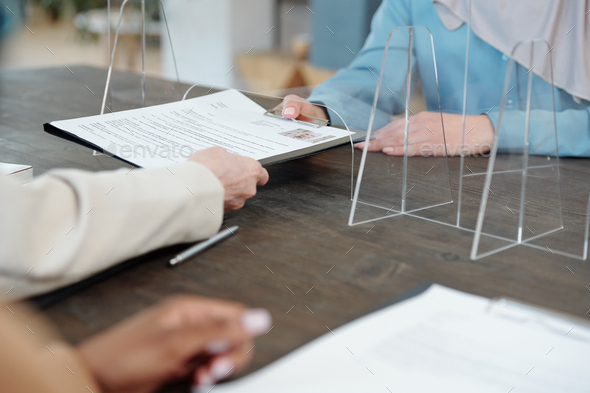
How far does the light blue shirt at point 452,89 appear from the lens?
0.62 m

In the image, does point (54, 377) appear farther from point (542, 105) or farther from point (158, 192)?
point (542, 105)

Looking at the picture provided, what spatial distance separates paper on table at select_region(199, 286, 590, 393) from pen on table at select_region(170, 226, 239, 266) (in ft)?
0.66

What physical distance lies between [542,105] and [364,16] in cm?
275

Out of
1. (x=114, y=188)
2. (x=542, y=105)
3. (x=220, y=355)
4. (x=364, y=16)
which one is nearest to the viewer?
(x=220, y=355)

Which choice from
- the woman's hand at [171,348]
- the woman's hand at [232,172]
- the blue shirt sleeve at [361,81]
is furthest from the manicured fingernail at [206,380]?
the blue shirt sleeve at [361,81]

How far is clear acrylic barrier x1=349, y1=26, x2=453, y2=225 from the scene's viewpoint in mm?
733

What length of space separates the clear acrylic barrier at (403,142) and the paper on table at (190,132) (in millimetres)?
94

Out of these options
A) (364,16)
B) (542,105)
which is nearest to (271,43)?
(364,16)

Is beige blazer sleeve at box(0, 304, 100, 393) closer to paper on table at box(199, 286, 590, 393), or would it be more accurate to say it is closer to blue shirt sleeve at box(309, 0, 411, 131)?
paper on table at box(199, 286, 590, 393)

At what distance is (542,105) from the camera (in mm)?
639

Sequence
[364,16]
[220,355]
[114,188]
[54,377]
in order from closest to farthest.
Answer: [54,377], [220,355], [114,188], [364,16]

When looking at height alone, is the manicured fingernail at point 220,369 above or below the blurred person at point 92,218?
below

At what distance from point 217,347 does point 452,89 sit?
596 mm

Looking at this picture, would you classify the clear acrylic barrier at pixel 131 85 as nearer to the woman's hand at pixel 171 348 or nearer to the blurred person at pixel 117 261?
the blurred person at pixel 117 261
